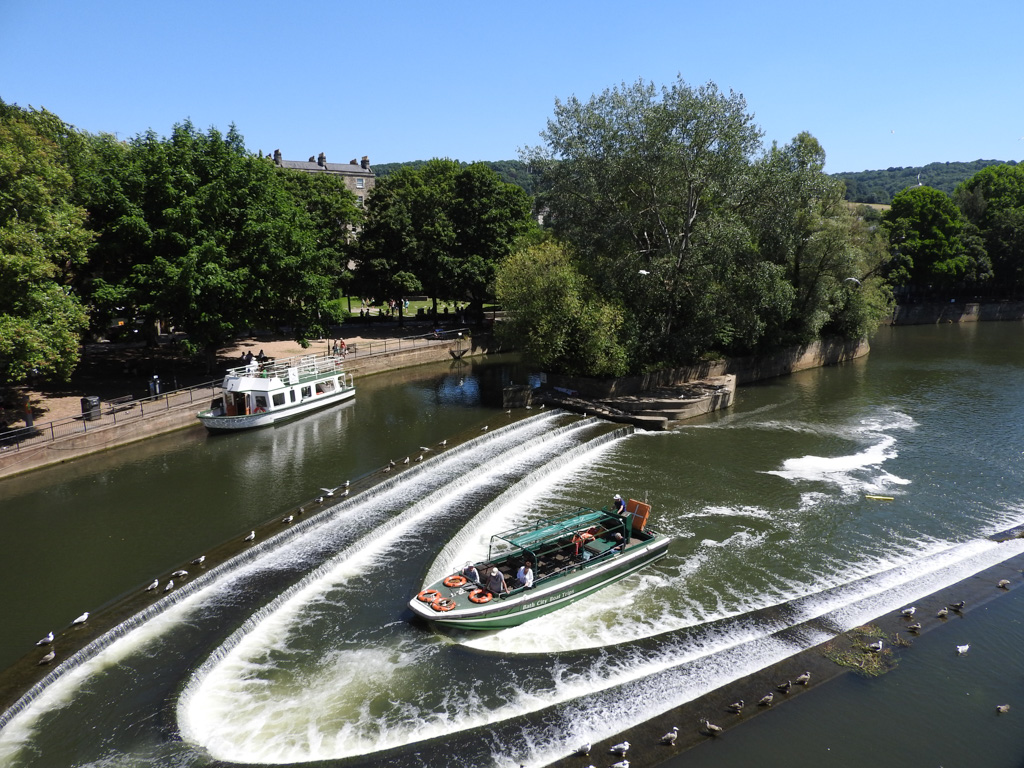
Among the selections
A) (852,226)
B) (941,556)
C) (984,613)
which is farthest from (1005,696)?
(852,226)

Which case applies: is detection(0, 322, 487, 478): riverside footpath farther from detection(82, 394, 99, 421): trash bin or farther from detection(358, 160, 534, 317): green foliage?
detection(358, 160, 534, 317): green foliage

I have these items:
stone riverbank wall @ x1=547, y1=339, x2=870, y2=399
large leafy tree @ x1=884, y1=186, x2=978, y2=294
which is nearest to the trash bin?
stone riverbank wall @ x1=547, y1=339, x2=870, y2=399

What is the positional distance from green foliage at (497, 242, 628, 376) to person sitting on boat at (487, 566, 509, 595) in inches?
958

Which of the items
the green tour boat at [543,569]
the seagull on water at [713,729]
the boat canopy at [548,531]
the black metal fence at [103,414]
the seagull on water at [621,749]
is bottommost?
the seagull on water at [713,729]

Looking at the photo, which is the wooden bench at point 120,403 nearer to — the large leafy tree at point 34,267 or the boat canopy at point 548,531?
the large leafy tree at point 34,267

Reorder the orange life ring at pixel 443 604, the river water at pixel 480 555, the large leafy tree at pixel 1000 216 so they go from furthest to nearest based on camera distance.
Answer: the large leafy tree at pixel 1000 216 → the orange life ring at pixel 443 604 → the river water at pixel 480 555

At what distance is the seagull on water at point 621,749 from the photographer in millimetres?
13242

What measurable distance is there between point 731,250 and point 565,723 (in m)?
34.6

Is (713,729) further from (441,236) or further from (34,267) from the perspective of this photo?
(441,236)

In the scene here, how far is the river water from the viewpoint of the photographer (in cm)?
1425

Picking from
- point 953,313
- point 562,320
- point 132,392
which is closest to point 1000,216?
point 953,313

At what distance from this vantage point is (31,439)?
31.9 m

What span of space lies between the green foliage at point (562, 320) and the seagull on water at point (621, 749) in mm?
29377

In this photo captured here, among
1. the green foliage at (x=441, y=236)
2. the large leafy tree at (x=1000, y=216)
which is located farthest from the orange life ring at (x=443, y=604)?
the large leafy tree at (x=1000, y=216)
